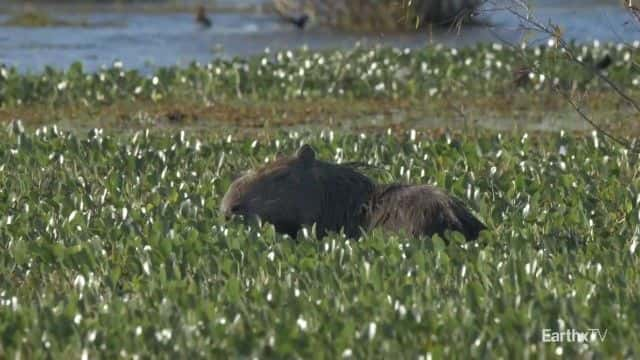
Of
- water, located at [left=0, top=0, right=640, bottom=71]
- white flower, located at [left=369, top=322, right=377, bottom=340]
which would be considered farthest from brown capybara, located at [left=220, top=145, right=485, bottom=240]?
water, located at [left=0, top=0, right=640, bottom=71]

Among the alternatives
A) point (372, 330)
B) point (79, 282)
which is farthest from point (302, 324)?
point (79, 282)

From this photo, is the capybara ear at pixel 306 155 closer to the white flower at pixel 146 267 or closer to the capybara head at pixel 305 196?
the capybara head at pixel 305 196

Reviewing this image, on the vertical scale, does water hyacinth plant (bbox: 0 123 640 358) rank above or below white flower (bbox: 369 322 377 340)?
below

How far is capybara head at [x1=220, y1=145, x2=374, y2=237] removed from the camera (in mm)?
9195

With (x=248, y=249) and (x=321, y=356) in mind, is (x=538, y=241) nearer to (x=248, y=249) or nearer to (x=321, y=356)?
(x=248, y=249)

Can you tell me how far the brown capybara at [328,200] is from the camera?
29.5ft

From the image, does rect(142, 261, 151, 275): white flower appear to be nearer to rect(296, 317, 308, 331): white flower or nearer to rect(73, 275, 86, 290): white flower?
rect(73, 275, 86, 290): white flower

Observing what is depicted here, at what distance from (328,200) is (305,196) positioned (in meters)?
0.13

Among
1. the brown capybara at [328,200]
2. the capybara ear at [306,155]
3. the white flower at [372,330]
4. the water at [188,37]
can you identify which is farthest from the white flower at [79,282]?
the water at [188,37]

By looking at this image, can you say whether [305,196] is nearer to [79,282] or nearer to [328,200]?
[328,200]

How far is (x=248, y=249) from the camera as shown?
27.7 feet

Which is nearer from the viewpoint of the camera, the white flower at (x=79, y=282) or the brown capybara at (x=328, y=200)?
the white flower at (x=79, y=282)

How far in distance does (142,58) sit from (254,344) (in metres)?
19.5

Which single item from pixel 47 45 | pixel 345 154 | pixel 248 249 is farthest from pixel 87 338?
pixel 47 45
